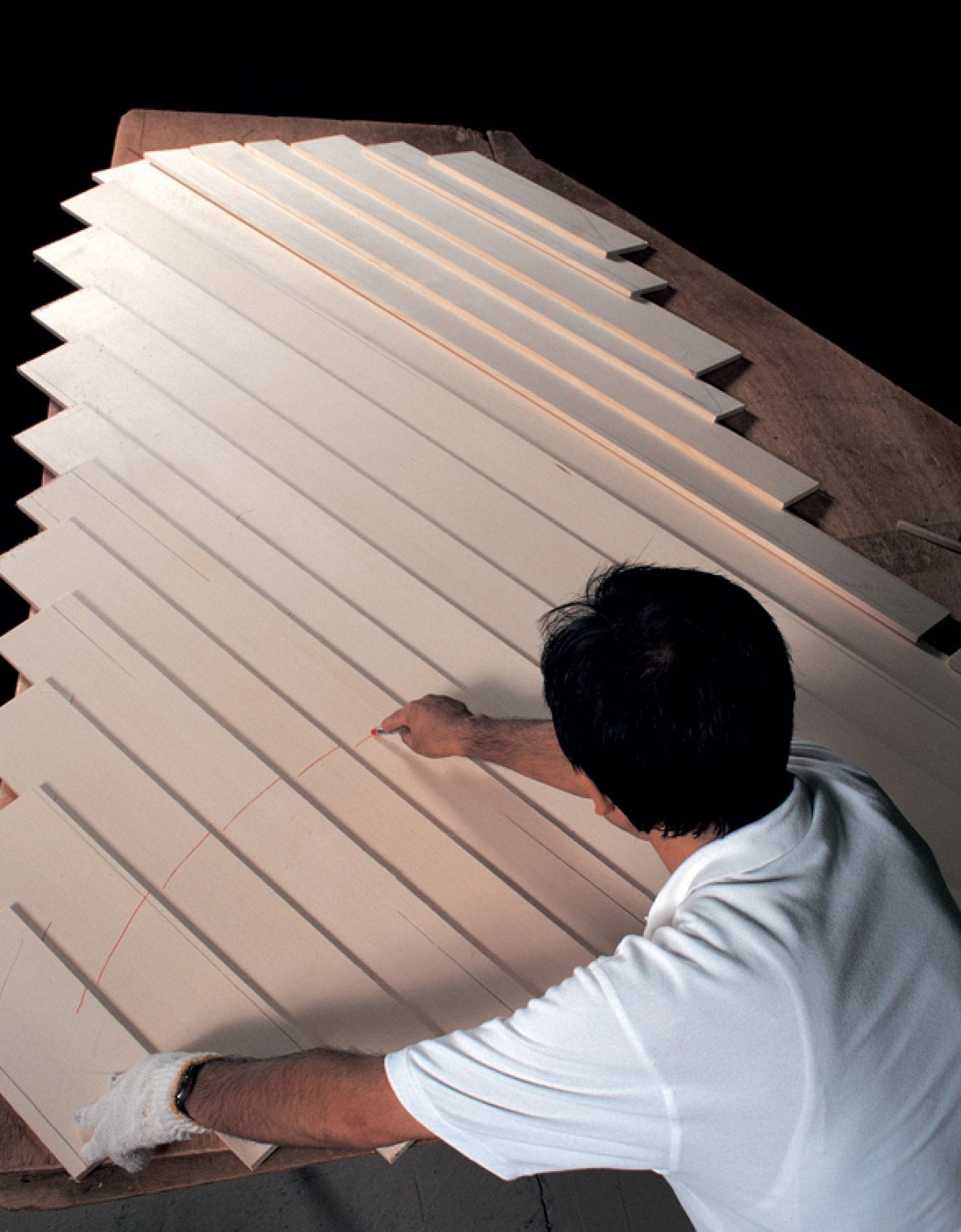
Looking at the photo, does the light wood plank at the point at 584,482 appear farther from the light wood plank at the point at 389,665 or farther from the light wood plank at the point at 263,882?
the light wood plank at the point at 263,882

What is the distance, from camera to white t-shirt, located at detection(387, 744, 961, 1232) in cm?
96

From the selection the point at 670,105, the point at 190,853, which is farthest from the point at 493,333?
the point at 670,105

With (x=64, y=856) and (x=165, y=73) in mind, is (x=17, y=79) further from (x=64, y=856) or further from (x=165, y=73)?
(x=64, y=856)

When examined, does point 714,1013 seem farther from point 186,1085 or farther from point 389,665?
point 389,665

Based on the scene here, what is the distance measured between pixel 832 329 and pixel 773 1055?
4.30m

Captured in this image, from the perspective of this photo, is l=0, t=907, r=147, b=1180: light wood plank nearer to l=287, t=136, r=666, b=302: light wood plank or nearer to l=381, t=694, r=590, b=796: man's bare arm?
l=381, t=694, r=590, b=796: man's bare arm

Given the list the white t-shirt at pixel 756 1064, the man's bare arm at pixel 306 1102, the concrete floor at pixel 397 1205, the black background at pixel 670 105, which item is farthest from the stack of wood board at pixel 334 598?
the black background at pixel 670 105

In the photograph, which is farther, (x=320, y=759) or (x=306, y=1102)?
(x=320, y=759)

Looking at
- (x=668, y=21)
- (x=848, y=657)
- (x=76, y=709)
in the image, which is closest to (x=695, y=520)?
(x=848, y=657)

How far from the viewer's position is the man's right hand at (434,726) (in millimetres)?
1614

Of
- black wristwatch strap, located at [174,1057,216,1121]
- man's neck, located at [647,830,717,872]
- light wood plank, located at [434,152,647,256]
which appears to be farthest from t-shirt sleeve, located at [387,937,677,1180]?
light wood plank, located at [434,152,647,256]

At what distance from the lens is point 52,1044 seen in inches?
52.4

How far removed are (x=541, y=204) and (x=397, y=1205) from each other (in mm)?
2583

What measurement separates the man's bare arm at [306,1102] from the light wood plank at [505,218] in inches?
80.4
